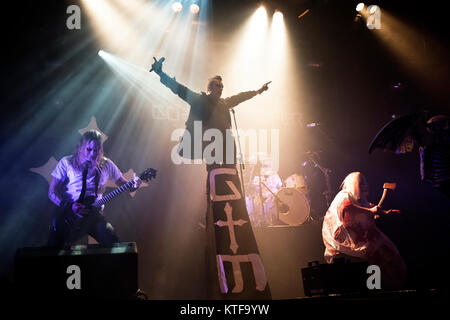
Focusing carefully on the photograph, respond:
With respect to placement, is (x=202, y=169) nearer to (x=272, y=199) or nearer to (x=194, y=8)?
(x=272, y=199)

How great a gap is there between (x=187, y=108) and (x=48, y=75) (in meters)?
2.53

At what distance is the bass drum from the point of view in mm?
6855

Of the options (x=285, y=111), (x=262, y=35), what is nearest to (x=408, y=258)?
(x=285, y=111)

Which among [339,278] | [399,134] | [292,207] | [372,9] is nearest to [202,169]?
[292,207]

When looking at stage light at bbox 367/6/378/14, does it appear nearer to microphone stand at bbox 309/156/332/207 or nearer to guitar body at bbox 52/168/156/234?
microphone stand at bbox 309/156/332/207

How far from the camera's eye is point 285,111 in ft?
27.0

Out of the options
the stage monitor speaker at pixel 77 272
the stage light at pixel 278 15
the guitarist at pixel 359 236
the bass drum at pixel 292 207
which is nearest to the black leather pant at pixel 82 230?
the stage monitor speaker at pixel 77 272

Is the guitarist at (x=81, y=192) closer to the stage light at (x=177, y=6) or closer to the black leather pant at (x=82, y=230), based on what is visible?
the black leather pant at (x=82, y=230)

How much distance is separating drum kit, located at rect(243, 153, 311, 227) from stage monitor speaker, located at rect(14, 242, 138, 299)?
11.8 ft

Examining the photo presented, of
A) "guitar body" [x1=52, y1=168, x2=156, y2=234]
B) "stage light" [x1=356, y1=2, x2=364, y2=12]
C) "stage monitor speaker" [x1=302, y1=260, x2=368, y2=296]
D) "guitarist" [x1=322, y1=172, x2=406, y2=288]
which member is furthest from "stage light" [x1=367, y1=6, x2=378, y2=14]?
"guitar body" [x1=52, y1=168, x2=156, y2=234]

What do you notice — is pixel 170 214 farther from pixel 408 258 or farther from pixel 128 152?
pixel 408 258

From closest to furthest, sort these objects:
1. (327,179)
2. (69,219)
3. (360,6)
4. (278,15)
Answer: (69,219) → (360,6) → (278,15) → (327,179)

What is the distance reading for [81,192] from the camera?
4.65 meters

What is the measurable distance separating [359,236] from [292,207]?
1768 mm
